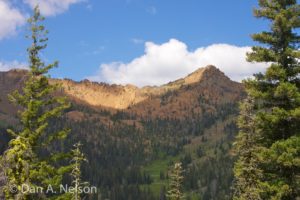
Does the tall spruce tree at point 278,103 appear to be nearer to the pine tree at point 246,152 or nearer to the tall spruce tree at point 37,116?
the pine tree at point 246,152

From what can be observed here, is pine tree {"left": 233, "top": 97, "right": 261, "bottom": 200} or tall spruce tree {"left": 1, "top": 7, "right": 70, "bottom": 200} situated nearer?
tall spruce tree {"left": 1, "top": 7, "right": 70, "bottom": 200}

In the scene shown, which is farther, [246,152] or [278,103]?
[246,152]

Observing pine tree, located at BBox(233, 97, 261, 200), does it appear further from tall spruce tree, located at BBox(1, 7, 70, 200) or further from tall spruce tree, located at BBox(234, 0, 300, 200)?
tall spruce tree, located at BBox(1, 7, 70, 200)

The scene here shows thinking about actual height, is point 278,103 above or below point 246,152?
above

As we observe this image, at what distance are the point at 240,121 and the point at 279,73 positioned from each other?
Answer: 37.9ft

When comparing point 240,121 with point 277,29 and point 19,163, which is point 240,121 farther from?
point 19,163

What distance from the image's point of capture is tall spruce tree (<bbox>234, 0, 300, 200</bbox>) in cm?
2727

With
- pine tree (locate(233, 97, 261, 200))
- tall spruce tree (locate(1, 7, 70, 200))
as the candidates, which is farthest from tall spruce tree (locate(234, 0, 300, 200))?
tall spruce tree (locate(1, 7, 70, 200))

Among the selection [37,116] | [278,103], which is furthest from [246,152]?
[37,116]

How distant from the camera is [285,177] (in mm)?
28125

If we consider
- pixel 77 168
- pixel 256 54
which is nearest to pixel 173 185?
pixel 77 168

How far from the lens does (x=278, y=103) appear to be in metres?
29.0

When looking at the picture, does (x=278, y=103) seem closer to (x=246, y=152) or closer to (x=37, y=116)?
(x=246, y=152)

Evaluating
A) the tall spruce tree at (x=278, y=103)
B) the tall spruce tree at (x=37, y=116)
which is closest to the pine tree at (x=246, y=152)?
the tall spruce tree at (x=278, y=103)
